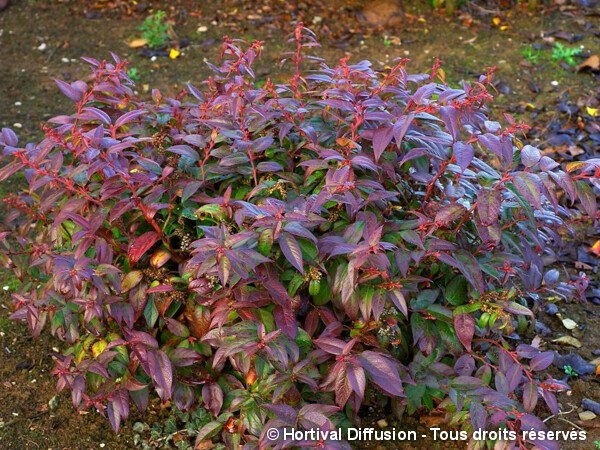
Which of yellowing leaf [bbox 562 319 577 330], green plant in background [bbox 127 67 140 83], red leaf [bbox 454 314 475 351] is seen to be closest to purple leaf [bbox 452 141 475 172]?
red leaf [bbox 454 314 475 351]

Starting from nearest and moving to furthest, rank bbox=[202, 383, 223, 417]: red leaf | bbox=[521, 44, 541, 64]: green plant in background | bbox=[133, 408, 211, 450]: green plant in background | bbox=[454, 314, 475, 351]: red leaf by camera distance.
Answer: bbox=[454, 314, 475, 351]: red leaf
bbox=[202, 383, 223, 417]: red leaf
bbox=[133, 408, 211, 450]: green plant in background
bbox=[521, 44, 541, 64]: green plant in background

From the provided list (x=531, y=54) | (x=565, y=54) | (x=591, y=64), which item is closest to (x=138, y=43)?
(x=531, y=54)

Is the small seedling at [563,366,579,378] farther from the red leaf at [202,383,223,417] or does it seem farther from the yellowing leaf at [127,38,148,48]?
the yellowing leaf at [127,38,148,48]

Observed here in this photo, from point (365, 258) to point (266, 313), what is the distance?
0.41 m

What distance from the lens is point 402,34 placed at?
5.17 metres

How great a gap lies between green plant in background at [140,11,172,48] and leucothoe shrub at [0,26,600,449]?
2515 mm

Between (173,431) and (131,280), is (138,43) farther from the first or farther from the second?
(173,431)

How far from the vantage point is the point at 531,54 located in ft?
16.0

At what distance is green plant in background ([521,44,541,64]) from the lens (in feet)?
15.8

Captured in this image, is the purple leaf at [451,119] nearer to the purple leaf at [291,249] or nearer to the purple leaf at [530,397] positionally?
the purple leaf at [291,249]

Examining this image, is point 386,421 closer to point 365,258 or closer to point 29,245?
point 365,258

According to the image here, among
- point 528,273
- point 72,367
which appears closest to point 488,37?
point 528,273

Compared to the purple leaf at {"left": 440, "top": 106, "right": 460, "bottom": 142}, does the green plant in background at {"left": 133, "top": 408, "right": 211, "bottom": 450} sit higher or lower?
lower

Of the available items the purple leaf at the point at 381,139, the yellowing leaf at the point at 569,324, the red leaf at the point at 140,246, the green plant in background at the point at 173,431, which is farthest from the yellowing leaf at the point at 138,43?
the yellowing leaf at the point at 569,324
